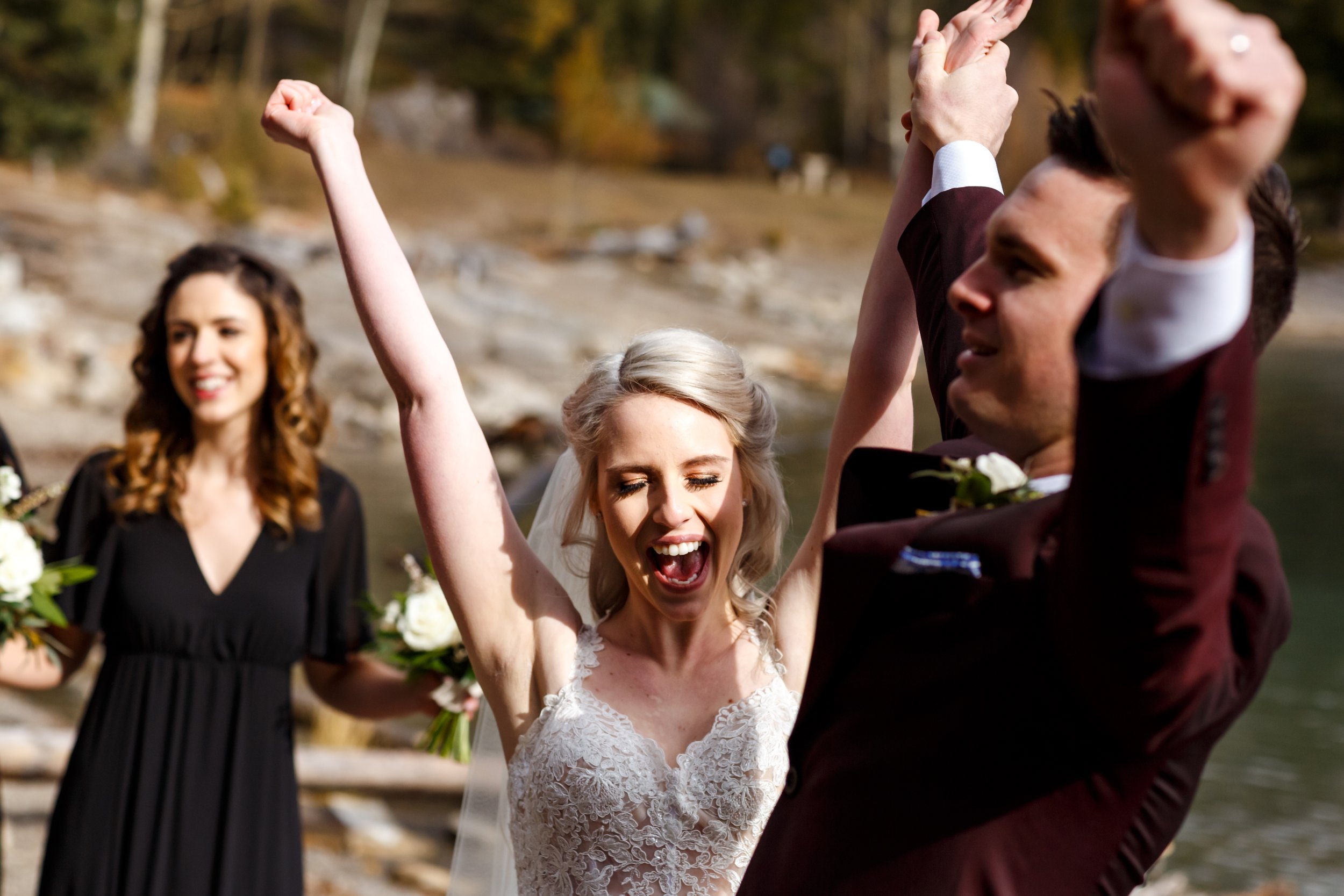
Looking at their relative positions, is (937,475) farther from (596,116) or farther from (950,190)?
(596,116)

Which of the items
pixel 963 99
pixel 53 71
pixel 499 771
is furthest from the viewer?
pixel 53 71

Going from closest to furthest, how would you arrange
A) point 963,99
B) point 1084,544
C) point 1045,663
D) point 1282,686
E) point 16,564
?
point 1084,544, point 1045,663, point 963,99, point 16,564, point 1282,686

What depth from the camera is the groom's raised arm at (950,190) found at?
81.7 inches

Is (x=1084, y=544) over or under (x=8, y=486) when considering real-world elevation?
over

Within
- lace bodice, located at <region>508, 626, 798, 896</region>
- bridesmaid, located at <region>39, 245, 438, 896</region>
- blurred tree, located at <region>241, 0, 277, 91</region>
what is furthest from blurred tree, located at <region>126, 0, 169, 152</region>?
lace bodice, located at <region>508, 626, 798, 896</region>

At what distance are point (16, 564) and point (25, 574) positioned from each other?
3 cm

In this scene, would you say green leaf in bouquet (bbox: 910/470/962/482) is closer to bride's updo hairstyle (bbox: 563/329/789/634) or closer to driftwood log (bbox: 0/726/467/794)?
bride's updo hairstyle (bbox: 563/329/789/634)

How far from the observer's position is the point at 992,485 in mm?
1574

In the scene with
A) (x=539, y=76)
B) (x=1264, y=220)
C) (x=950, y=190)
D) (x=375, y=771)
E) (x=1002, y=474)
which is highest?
(x=539, y=76)

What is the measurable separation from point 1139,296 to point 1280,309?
400 mm

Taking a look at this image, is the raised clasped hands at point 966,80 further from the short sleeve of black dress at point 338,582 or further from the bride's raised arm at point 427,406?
the short sleeve of black dress at point 338,582

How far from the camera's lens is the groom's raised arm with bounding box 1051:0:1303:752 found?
3.53 ft

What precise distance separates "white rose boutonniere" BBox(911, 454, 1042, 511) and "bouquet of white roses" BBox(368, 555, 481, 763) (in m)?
2.15

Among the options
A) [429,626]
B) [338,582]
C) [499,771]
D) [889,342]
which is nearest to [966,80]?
[889,342]
